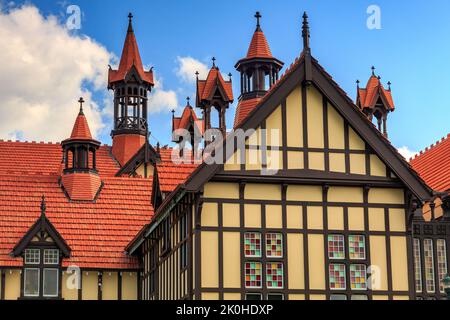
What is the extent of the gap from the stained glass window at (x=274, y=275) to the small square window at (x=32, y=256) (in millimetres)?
12041

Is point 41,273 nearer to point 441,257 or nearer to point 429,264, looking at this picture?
point 429,264

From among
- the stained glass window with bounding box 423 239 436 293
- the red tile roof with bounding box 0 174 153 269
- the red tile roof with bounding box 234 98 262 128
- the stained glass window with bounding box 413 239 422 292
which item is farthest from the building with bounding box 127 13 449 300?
the red tile roof with bounding box 0 174 153 269

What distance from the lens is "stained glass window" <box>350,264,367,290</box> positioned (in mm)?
34844

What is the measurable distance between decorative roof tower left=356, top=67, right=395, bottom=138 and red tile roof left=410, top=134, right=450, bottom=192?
2.65 meters

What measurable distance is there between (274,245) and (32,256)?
12.3 m

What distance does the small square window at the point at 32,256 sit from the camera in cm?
4178

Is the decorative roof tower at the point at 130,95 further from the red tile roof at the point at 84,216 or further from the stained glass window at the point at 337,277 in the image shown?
the stained glass window at the point at 337,277

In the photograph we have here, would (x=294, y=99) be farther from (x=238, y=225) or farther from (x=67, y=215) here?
(x=67, y=215)

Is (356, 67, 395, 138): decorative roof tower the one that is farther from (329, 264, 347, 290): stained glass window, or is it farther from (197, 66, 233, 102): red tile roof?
(329, 264, 347, 290): stained glass window

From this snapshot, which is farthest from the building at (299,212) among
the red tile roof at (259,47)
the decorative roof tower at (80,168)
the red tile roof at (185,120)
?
the red tile roof at (185,120)

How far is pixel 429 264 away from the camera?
3944cm
